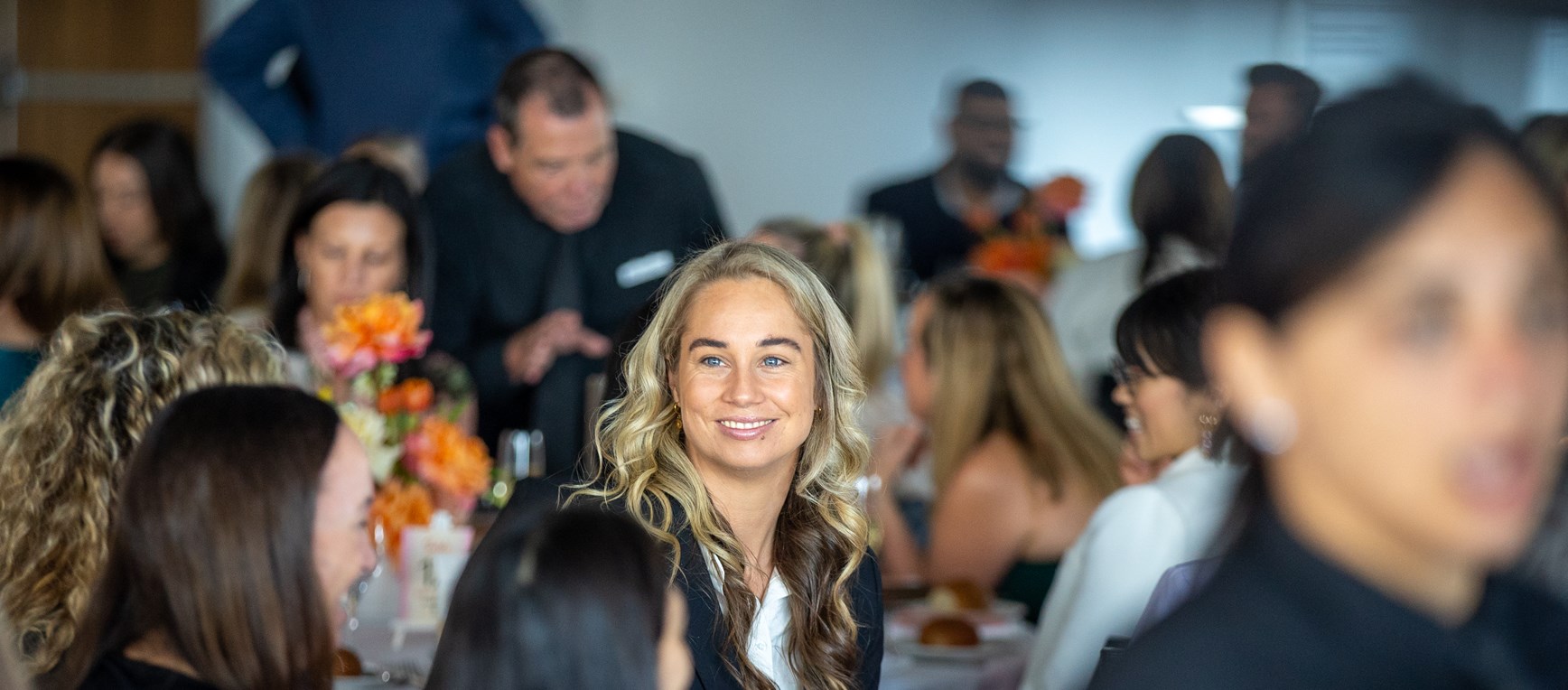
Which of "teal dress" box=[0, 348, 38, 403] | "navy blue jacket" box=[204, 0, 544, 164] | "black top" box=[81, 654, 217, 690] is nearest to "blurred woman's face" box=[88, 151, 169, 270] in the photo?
"navy blue jacket" box=[204, 0, 544, 164]

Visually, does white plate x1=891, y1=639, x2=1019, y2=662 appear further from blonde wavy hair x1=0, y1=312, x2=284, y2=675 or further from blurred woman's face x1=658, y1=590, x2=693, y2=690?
blurred woman's face x1=658, y1=590, x2=693, y2=690

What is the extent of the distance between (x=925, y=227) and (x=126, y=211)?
3.17 meters

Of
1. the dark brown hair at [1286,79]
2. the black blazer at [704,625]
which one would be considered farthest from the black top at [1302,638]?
the dark brown hair at [1286,79]

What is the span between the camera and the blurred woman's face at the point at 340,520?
1628 mm

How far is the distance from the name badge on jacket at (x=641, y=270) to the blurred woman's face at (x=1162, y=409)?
172cm

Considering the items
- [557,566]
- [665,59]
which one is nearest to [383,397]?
[557,566]

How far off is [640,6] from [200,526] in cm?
694

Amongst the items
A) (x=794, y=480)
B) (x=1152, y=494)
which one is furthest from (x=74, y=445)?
(x=1152, y=494)

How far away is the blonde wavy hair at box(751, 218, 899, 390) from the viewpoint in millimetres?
4504

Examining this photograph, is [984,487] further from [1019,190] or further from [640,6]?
[640,6]

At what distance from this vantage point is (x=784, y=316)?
2.25m

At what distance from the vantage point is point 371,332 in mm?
2893

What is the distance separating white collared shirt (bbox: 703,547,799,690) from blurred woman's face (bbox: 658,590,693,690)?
803 mm

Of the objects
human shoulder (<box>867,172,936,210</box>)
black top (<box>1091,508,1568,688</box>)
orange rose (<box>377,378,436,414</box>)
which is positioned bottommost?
orange rose (<box>377,378,436,414</box>)
